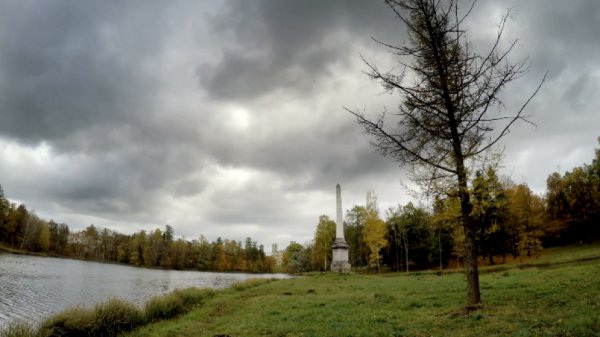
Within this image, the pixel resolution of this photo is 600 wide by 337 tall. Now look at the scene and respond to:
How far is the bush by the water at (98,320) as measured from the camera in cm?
1333

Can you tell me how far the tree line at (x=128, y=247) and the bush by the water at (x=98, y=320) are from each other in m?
104

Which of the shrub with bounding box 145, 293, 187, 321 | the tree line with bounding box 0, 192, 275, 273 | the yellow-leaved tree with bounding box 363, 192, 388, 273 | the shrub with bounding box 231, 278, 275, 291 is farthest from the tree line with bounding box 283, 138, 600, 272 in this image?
the tree line with bounding box 0, 192, 275, 273

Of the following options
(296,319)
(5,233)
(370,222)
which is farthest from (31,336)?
(5,233)

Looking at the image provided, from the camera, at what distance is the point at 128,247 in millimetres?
130125

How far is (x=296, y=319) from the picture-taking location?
14414 millimetres

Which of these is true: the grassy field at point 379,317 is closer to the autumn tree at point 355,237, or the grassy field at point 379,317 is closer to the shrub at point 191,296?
the shrub at point 191,296

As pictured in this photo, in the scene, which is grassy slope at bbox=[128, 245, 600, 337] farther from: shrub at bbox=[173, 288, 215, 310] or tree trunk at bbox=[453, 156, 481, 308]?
shrub at bbox=[173, 288, 215, 310]

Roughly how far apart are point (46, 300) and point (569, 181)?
Answer: 7549cm

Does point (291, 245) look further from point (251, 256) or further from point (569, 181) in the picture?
point (569, 181)

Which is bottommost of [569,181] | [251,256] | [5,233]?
[251,256]

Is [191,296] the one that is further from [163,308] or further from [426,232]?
[426,232]

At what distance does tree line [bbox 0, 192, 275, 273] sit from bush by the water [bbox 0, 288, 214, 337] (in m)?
104

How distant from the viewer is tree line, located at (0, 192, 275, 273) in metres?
103

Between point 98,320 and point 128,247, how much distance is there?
128065mm
